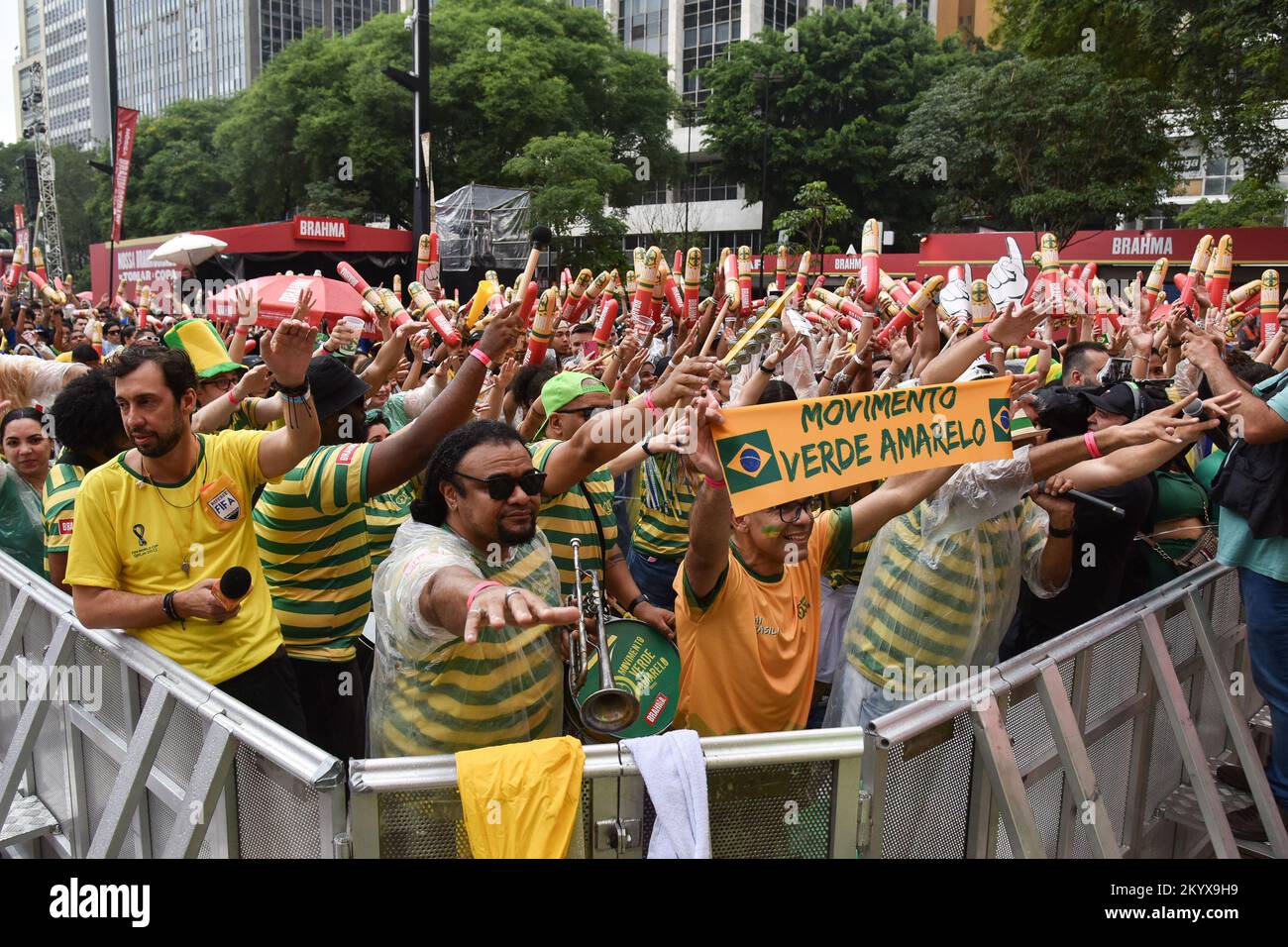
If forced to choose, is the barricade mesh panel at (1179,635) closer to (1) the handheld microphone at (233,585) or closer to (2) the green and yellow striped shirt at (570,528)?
(2) the green and yellow striped shirt at (570,528)

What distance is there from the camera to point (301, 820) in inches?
88.7

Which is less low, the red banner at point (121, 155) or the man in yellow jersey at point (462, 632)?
the red banner at point (121, 155)

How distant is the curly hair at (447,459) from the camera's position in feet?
9.08

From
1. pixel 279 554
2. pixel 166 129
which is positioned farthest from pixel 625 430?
pixel 166 129

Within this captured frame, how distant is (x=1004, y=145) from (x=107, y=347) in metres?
21.2

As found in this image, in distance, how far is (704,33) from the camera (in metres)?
54.4

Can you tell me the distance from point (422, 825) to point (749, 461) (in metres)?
1.22

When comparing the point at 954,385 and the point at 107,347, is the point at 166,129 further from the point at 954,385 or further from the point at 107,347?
the point at 954,385

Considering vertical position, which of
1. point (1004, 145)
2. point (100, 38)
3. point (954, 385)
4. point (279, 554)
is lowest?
point (279, 554)

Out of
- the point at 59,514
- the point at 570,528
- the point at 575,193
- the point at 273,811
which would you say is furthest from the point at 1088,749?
the point at 575,193

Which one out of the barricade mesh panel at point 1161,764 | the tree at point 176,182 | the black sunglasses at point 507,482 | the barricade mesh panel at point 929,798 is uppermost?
the tree at point 176,182

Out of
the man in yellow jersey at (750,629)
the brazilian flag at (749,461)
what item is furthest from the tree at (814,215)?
the brazilian flag at (749,461)

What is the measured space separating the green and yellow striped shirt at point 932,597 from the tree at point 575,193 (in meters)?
24.5

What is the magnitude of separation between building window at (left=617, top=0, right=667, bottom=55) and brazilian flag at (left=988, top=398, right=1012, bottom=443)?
56650mm
